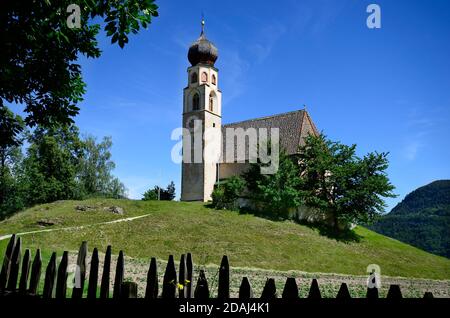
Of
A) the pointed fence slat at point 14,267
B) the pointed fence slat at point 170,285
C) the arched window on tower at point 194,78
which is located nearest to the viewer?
the pointed fence slat at point 170,285

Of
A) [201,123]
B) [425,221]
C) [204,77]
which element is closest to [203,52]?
[204,77]

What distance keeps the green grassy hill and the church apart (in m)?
10.5

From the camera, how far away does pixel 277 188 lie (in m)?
41.3

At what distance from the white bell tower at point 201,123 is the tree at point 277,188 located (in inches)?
279

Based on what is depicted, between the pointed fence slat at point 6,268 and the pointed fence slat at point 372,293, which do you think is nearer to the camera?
the pointed fence slat at point 372,293

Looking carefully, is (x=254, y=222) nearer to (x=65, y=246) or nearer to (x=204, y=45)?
(x=65, y=246)

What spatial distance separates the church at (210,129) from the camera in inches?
1946

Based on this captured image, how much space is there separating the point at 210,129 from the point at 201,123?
1460 mm

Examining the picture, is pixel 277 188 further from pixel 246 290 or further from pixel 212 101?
pixel 246 290

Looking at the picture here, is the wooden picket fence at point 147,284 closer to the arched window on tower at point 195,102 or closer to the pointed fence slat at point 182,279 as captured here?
the pointed fence slat at point 182,279

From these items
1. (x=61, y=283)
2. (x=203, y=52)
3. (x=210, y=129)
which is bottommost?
(x=61, y=283)

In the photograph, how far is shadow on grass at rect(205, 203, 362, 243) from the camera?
125 feet

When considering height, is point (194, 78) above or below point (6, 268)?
above

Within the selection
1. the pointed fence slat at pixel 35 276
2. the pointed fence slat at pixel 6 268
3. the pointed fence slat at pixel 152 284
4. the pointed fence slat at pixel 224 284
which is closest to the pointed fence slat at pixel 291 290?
the pointed fence slat at pixel 224 284
